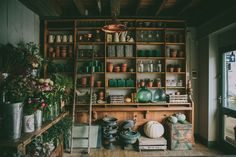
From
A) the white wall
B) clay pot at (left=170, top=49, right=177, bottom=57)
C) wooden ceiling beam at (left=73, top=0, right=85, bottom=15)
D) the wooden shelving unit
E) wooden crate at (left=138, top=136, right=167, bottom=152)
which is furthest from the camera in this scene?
clay pot at (left=170, top=49, right=177, bottom=57)

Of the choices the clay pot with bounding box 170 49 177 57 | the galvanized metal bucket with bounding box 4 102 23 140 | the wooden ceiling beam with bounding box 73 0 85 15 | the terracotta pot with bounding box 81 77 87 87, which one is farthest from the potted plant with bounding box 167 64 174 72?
the galvanized metal bucket with bounding box 4 102 23 140

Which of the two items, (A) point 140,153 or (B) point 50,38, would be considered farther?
(B) point 50,38

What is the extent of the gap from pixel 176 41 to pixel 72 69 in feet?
8.75

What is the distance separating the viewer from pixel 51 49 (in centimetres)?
499

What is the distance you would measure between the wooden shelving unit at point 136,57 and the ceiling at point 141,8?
21cm

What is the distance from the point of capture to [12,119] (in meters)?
2.18

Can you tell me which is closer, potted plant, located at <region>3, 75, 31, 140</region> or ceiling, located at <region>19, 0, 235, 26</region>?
potted plant, located at <region>3, 75, 31, 140</region>

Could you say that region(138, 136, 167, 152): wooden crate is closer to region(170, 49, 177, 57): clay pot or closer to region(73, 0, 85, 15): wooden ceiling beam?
region(170, 49, 177, 57): clay pot

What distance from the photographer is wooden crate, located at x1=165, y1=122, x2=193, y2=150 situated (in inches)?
179

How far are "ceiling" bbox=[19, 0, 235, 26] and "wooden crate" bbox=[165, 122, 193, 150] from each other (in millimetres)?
2547

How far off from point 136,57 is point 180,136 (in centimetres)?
207

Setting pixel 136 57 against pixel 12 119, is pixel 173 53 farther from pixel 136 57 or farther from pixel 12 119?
pixel 12 119

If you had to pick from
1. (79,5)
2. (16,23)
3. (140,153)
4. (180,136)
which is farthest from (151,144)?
(16,23)

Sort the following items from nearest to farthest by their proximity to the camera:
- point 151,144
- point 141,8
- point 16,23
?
point 16,23, point 151,144, point 141,8
